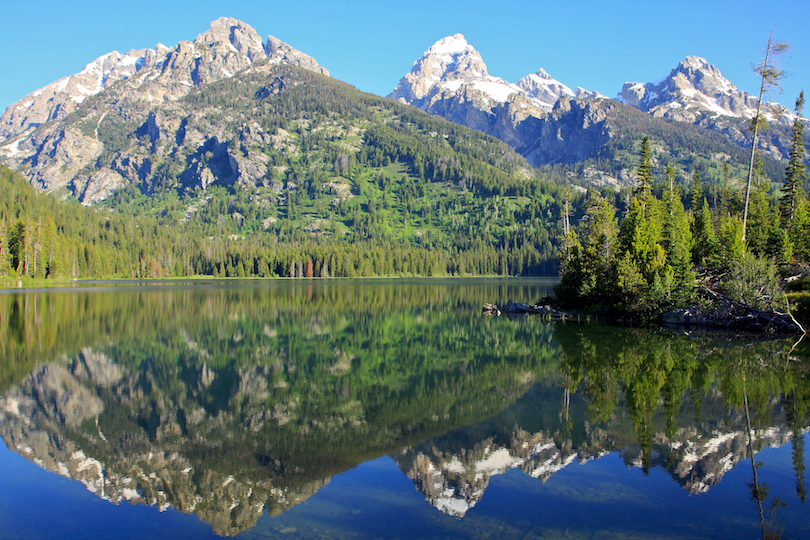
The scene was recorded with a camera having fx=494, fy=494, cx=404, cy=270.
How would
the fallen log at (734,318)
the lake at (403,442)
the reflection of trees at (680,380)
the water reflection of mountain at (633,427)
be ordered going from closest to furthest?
the lake at (403,442) → the water reflection of mountain at (633,427) → the reflection of trees at (680,380) → the fallen log at (734,318)

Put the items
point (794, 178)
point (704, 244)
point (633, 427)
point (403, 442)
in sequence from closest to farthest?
point (403, 442), point (633, 427), point (704, 244), point (794, 178)

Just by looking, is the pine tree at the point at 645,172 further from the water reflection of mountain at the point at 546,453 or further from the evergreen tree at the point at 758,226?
the water reflection of mountain at the point at 546,453

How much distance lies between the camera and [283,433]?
1870cm

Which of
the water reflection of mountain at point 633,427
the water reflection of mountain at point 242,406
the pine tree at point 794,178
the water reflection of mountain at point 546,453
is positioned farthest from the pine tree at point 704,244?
the water reflection of mountain at point 546,453

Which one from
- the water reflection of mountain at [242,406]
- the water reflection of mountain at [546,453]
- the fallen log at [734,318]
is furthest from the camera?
the fallen log at [734,318]

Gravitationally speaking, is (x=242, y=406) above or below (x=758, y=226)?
below

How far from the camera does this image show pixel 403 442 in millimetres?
18062

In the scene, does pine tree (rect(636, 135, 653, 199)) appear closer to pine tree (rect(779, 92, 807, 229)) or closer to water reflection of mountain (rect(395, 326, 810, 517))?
pine tree (rect(779, 92, 807, 229))

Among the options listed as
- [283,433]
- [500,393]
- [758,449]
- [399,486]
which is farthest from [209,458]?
[758,449]

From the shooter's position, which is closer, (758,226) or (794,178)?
(758,226)

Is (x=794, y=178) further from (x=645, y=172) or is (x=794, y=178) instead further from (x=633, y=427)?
(x=633, y=427)

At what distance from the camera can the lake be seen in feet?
41.0

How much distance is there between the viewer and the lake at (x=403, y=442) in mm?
12508

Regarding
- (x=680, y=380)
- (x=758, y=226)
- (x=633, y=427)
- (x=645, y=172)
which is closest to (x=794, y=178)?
(x=758, y=226)
